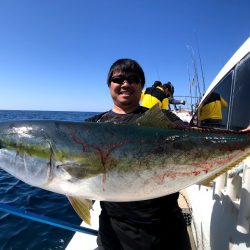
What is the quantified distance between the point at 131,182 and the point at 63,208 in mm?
6300

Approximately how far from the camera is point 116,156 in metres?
1.93

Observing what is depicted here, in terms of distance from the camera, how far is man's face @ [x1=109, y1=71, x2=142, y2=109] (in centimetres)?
267

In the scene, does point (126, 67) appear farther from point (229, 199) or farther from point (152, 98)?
point (152, 98)

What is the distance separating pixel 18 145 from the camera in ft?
6.90

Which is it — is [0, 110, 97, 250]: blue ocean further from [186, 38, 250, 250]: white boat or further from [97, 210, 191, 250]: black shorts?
[186, 38, 250, 250]: white boat

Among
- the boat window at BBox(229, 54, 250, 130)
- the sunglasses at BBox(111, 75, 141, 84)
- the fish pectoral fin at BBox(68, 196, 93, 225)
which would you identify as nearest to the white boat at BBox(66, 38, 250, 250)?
the boat window at BBox(229, 54, 250, 130)

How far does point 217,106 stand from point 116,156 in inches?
130

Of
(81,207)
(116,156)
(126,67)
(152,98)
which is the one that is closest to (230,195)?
(116,156)

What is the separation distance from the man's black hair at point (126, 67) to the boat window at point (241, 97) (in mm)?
1212

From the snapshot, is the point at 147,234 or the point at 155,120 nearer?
the point at 155,120

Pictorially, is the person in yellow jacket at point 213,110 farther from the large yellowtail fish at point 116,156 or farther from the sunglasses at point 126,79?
the large yellowtail fish at point 116,156

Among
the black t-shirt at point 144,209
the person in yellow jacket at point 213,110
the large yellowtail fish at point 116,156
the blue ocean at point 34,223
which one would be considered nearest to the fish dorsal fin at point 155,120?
the large yellowtail fish at point 116,156

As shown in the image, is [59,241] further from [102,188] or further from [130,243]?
[102,188]

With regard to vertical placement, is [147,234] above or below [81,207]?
below
